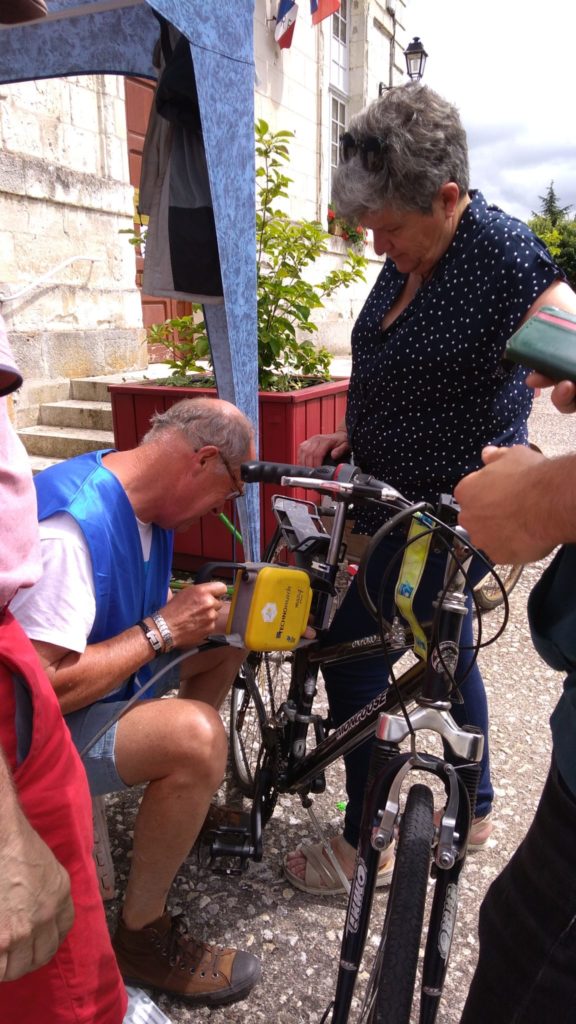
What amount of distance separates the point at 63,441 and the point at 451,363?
397cm

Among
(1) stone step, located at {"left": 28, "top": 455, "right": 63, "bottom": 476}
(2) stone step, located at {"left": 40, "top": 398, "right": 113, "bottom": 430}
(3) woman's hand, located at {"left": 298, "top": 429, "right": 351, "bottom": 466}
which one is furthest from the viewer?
(2) stone step, located at {"left": 40, "top": 398, "right": 113, "bottom": 430}

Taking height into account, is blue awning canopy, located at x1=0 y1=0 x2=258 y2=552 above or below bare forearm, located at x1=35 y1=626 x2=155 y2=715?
above

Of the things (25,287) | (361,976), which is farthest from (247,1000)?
(25,287)

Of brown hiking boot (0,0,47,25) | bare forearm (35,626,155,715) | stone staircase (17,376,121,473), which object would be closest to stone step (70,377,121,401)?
stone staircase (17,376,121,473)

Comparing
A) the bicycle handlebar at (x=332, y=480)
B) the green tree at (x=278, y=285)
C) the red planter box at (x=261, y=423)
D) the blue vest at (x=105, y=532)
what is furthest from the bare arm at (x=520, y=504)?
the green tree at (x=278, y=285)

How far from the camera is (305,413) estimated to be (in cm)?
379

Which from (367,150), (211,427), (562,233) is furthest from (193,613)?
(562,233)

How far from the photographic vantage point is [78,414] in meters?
5.36

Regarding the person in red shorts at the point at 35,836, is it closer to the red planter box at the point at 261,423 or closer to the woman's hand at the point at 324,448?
the woman's hand at the point at 324,448

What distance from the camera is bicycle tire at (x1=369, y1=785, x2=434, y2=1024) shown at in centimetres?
115

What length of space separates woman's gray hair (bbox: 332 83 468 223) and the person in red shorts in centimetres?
104

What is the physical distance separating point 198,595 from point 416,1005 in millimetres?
1167

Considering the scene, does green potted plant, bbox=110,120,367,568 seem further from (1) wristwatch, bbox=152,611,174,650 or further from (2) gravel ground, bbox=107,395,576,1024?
(1) wristwatch, bbox=152,611,174,650

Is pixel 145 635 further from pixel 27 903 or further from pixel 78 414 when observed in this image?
pixel 78 414
